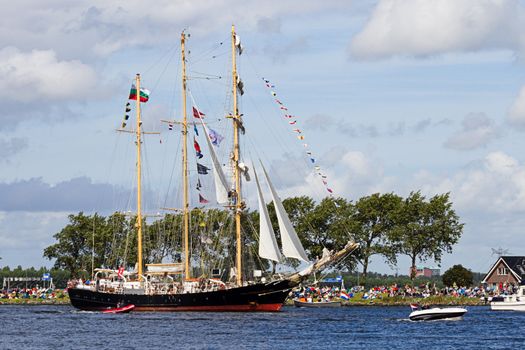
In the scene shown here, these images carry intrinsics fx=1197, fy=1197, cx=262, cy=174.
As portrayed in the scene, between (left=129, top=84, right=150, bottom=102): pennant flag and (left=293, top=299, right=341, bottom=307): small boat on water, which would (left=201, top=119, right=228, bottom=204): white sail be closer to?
(left=129, top=84, right=150, bottom=102): pennant flag

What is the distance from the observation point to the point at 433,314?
113 m

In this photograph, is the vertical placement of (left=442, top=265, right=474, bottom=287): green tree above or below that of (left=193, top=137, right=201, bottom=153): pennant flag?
below

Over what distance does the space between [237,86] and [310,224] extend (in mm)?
56501

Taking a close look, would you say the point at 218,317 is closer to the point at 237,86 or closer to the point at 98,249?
the point at 237,86

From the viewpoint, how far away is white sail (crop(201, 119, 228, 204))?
12438 centimetres

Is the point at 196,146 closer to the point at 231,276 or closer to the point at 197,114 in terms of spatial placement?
the point at 197,114

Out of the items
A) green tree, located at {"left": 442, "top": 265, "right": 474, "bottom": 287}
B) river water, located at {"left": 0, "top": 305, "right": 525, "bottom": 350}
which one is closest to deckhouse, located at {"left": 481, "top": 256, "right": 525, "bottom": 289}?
green tree, located at {"left": 442, "top": 265, "right": 474, "bottom": 287}

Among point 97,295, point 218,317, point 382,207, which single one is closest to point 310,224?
point 382,207

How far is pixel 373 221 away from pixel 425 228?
795cm

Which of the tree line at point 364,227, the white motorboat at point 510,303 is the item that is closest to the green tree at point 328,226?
the tree line at point 364,227

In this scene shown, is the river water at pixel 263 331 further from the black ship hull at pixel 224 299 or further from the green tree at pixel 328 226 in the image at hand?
the green tree at pixel 328 226

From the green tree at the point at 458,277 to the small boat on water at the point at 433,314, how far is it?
181 feet

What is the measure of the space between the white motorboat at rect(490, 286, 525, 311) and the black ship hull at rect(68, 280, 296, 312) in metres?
25.5

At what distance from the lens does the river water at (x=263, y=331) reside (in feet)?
289
